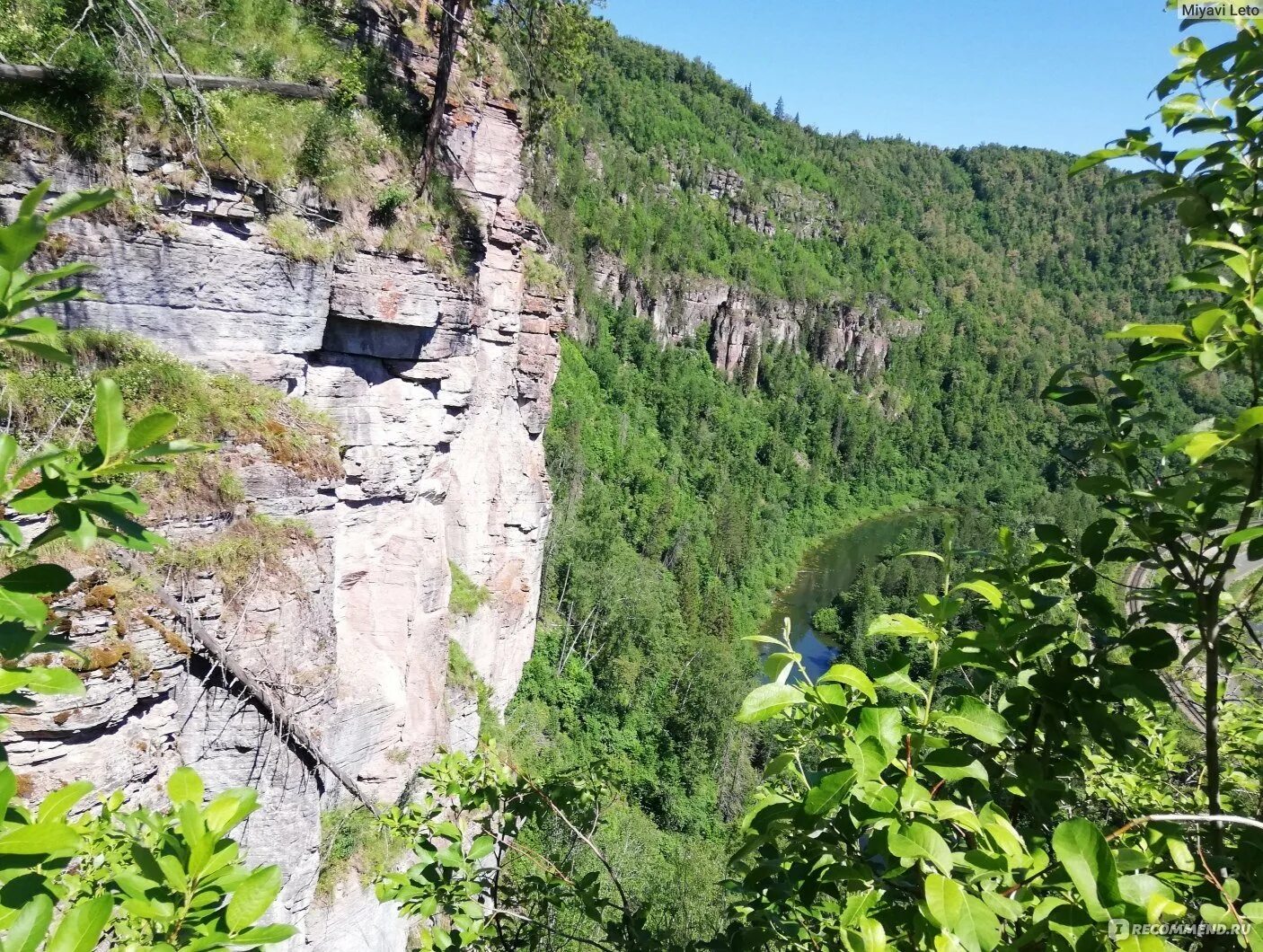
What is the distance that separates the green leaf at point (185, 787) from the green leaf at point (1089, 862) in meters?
1.69

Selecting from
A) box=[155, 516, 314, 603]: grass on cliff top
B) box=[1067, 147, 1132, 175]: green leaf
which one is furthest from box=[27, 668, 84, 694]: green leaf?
box=[155, 516, 314, 603]: grass on cliff top

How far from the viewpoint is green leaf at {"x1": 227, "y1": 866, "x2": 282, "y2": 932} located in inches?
54.7

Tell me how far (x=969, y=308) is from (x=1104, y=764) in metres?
157

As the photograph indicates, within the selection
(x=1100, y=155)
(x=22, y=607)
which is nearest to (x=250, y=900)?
(x=22, y=607)

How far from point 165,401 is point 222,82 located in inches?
148

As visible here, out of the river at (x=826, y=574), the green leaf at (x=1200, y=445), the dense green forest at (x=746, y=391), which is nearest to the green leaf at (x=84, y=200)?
the green leaf at (x=1200, y=445)

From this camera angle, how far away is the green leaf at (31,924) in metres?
1.14

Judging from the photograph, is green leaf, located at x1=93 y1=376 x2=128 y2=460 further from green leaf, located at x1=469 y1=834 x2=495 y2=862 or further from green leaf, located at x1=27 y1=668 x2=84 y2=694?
green leaf, located at x1=469 y1=834 x2=495 y2=862

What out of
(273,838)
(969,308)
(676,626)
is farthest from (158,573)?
(969,308)

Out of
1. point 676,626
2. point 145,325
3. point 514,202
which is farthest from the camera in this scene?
point 676,626

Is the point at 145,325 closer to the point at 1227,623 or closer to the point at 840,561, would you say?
the point at 1227,623

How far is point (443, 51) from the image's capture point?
966cm

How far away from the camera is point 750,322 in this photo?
107875 millimetres

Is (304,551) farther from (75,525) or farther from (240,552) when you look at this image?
(75,525)
